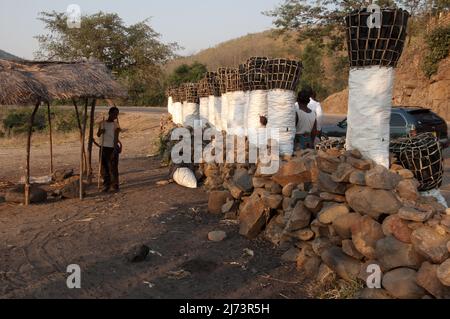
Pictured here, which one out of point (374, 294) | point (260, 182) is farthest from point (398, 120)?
point (374, 294)

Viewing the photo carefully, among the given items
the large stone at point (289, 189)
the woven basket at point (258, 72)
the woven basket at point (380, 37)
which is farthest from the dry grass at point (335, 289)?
the woven basket at point (258, 72)

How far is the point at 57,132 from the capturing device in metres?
26.2

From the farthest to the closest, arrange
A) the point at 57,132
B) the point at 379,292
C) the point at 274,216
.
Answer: the point at 57,132 < the point at 274,216 < the point at 379,292

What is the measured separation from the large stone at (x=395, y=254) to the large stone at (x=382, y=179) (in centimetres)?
53

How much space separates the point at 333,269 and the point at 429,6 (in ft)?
85.7

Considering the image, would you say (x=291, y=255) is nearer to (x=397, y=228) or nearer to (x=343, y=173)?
(x=343, y=173)

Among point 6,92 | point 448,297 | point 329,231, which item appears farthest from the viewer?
point 6,92

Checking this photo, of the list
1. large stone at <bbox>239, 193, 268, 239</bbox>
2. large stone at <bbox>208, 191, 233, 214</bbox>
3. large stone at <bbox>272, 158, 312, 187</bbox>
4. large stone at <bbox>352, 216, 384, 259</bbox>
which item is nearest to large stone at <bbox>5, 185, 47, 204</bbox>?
large stone at <bbox>208, 191, 233, 214</bbox>

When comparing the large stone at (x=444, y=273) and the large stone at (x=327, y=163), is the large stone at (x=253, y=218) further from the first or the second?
the large stone at (x=444, y=273)

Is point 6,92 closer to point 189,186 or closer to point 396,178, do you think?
point 189,186

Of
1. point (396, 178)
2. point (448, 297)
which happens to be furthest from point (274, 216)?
point (448, 297)

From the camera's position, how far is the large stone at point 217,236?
6029mm

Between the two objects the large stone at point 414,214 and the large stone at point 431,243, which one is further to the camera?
the large stone at point 414,214

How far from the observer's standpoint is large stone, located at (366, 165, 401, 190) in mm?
4297
